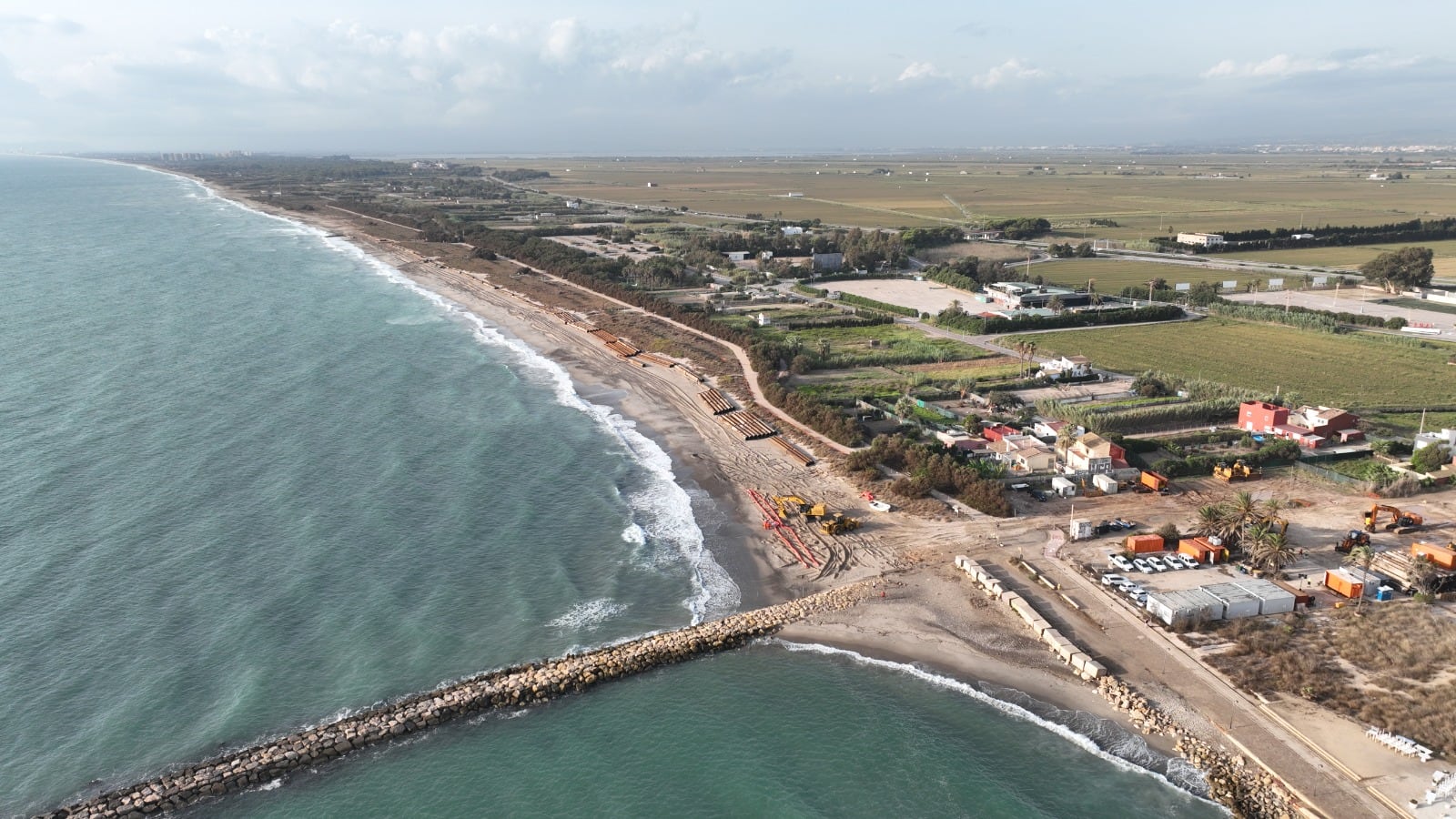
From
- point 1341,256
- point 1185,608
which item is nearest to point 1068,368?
point 1185,608

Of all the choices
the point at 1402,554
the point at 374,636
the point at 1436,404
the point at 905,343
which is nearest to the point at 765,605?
the point at 374,636

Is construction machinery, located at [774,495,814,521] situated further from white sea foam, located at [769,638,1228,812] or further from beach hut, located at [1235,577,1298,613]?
beach hut, located at [1235,577,1298,613]

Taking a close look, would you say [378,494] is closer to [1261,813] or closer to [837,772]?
[837,772]

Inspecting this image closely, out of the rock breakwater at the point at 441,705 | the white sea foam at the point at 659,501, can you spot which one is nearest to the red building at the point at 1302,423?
A: the rock breakwater at the point at 441,705

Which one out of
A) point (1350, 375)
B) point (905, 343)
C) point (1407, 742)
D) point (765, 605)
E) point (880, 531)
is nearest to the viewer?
point (1407, 742)

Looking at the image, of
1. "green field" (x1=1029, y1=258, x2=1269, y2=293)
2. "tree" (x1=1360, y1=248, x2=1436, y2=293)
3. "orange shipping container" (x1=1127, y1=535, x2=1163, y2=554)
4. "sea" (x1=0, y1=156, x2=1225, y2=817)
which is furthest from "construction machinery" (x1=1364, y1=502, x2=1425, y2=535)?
"tree" (x1=1360, y1=248, x2=1436, y2=293)
